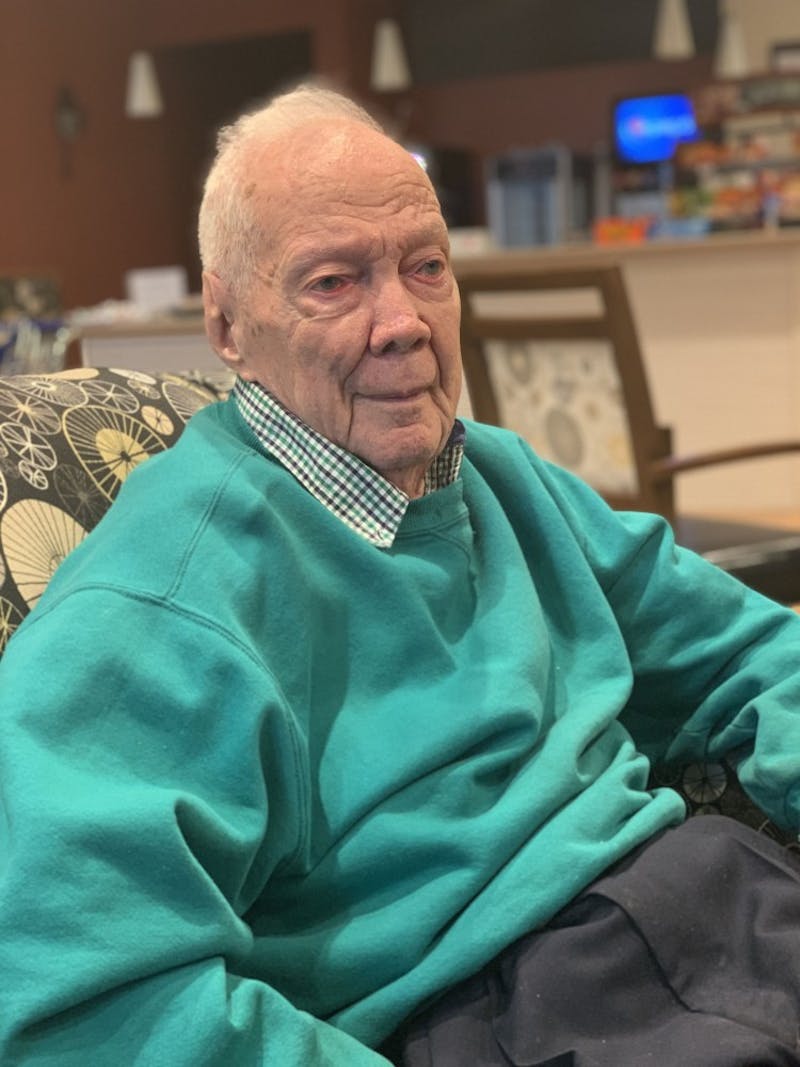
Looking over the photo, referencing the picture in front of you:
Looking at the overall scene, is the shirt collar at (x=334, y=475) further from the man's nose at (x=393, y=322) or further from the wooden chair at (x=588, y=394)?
the wooden chair at (x=588, y=394)

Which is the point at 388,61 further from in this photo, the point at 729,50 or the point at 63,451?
the point at 63,451

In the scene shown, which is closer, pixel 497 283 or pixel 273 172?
pixel 273 172

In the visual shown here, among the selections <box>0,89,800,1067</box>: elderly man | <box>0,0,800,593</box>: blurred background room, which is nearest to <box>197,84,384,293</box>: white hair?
<box>0,89,800,1067</box>: elderly man

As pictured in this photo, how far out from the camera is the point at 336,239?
1187mm

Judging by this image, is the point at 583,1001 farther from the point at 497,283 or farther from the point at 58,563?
the point at 497,283

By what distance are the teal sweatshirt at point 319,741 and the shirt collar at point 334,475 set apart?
2cm

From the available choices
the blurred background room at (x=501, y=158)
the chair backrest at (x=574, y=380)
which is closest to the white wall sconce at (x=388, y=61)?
the blurred background room at (x=501, y=158)

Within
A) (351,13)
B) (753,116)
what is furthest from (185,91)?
(753,116)

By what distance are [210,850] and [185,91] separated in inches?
389

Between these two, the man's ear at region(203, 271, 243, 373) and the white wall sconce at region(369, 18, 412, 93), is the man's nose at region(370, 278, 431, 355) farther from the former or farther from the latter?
the white wall sconce at region(369, 18, 412, 93)

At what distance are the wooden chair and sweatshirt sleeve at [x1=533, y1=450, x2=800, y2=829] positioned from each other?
1.38 metres

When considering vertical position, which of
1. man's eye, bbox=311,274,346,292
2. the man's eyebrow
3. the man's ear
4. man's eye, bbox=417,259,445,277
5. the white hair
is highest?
the white hair

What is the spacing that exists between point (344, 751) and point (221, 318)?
1.25 feet

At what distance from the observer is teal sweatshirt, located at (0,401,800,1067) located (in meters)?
0.92
